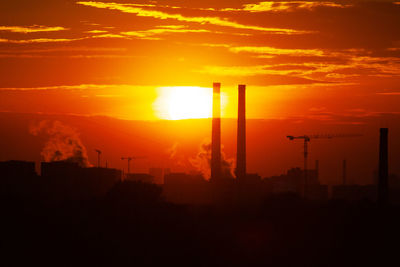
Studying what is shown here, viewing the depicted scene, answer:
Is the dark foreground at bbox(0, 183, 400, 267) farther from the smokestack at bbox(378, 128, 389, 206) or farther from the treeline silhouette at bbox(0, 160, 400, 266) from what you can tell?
the smokestack at bbox(378, 128, 389, 206)

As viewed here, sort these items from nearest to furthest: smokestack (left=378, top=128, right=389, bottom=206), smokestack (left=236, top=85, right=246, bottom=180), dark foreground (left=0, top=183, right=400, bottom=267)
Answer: dark foreground (left=0, top=183, right=400, bottom=267) < smokestack (left=378, top=128, right=389, bottom=206) < smokestack (left=236, top=85, right=246, bottom=180)

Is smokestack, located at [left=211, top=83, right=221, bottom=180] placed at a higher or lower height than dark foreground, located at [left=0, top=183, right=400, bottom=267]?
higher

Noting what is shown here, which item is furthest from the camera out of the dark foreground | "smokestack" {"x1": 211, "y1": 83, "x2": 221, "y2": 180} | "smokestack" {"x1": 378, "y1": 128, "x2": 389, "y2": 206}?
"smokestack" {"x1": 211, "y1": 83, "x2": 221, "y2": 180}

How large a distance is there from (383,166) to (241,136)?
51.1 ft

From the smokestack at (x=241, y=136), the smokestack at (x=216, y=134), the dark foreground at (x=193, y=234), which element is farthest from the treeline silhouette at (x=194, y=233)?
the smokestack at (x=216, y=134)

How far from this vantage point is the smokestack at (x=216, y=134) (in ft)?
281

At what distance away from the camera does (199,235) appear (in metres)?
57.6

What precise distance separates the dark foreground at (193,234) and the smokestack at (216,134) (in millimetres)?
8675

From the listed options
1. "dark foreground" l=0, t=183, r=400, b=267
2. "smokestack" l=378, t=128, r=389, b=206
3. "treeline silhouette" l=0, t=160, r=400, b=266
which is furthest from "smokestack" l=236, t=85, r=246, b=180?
"smokestack" l=378, t=128, r=389, b=206

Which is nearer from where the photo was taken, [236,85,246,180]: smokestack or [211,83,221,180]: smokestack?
[236,85,246,180]: smokestack

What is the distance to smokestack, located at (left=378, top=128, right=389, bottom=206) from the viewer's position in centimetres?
7481

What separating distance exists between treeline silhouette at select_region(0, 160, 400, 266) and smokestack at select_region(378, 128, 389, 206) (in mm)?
1773

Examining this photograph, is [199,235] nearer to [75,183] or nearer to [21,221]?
[21,221]

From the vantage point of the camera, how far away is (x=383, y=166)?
2945 inches
